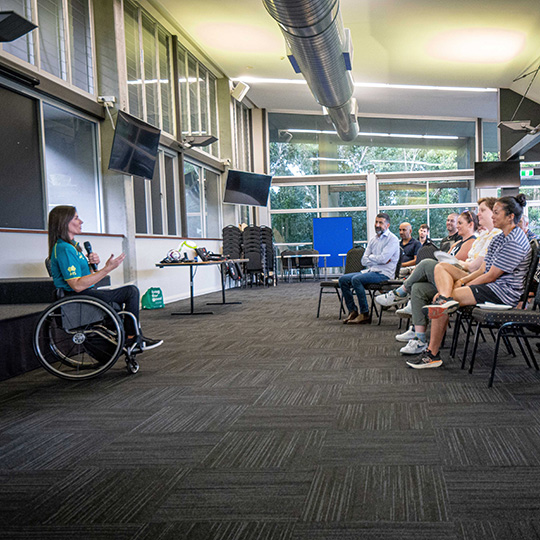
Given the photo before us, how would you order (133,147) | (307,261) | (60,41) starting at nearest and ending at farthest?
(60,41) < (133,147) < (307,261)

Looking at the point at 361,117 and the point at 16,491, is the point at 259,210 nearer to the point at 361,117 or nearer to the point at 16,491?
the point at 361,117

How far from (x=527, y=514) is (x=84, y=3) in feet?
24.8

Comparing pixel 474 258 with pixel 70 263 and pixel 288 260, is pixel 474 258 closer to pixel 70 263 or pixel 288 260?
pixel 70 263

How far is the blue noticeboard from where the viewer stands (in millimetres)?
14234

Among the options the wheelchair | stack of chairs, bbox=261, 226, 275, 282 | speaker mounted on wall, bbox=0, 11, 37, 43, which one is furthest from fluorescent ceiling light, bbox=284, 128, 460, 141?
the wheelchair

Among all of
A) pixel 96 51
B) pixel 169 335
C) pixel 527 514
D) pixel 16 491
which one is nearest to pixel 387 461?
pixel 527 514

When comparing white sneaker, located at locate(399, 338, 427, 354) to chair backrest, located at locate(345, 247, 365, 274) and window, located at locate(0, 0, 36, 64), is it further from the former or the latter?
window, located at locate(0, 0, 36, 64)

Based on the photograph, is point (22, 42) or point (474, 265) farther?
point (22, 42)

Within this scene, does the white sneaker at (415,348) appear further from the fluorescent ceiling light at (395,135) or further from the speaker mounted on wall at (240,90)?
the fluorescent ceiling light at (395,135)

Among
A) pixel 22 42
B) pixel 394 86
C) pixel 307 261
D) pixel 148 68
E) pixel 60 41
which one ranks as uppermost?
pixel 394 86

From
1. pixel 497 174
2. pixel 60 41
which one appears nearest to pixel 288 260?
pixel 497 174

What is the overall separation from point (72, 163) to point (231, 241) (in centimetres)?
507

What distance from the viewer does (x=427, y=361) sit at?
347 centimetres

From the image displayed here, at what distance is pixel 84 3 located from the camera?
276 inches
